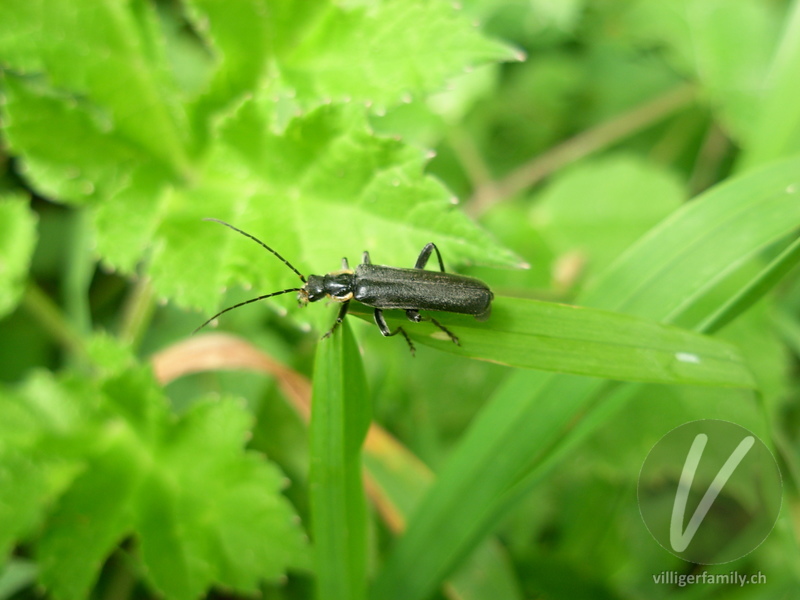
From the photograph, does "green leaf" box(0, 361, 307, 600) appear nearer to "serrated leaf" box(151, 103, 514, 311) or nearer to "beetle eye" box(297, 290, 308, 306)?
"beetle eye" box(297, 290, 308, 306)

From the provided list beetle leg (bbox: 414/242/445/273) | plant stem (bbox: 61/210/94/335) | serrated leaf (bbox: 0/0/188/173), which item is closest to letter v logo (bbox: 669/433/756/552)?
beetle leg (bbox: 414/242/445/273)

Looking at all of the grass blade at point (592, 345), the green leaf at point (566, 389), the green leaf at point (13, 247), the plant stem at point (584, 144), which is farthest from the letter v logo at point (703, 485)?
the green leaf at point (13, 247)

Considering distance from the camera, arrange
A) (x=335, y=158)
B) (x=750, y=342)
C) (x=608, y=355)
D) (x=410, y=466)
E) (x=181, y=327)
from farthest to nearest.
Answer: (x=181, y=327) → (x=750, y=342) → (x=410, y=466) → (x=335, y=158) → (x=608, y=355)

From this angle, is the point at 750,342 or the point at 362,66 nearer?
the point at 362,66

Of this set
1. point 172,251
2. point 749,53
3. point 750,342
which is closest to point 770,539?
point 750,342

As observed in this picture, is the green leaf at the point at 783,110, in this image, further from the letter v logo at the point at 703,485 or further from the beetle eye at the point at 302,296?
the beetle eye at the point at 302,296

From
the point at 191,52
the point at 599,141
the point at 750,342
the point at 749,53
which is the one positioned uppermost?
the point at 749,53

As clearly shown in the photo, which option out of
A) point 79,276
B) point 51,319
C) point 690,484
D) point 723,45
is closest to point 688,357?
point 690,484

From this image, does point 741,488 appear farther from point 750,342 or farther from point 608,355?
point 608,355
